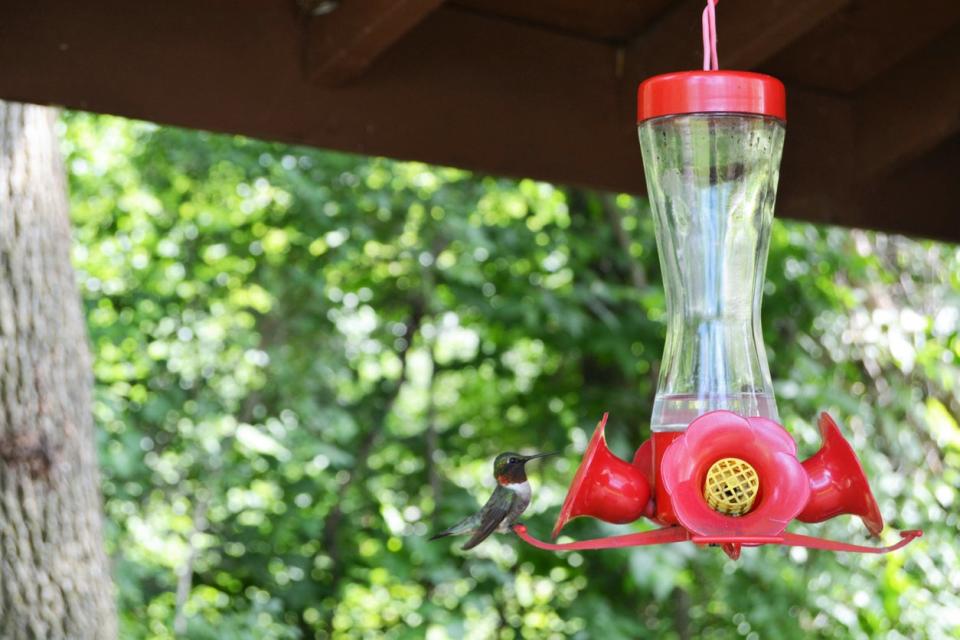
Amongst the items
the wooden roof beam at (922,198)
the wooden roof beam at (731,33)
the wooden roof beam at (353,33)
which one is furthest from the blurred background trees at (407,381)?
the wooden roof beam at (353,33)

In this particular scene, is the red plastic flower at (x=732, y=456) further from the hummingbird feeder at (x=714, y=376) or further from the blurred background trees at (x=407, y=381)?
the blurred background trees at (x=407, y=381)

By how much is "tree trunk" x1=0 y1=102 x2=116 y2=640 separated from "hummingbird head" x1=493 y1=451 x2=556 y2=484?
1679 mm

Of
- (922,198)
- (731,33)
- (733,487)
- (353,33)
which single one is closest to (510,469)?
(733,487)

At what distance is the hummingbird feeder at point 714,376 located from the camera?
1112mm

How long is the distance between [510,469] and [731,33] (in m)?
0.90

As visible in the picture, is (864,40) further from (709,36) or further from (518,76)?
(709,36)

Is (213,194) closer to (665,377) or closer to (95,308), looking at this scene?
(95,308)

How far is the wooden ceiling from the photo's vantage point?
1889mm

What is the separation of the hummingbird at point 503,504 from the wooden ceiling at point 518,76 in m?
0.69

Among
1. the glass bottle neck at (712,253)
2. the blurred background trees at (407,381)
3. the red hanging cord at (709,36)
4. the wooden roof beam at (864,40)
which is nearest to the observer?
the red hanging cord at (709,36)

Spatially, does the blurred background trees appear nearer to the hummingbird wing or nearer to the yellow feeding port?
the hummingbird wing

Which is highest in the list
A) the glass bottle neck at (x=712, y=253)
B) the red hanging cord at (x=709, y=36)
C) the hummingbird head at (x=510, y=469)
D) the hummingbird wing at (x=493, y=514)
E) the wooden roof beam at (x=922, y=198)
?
the wooden roof beam at (x=922, y=198)

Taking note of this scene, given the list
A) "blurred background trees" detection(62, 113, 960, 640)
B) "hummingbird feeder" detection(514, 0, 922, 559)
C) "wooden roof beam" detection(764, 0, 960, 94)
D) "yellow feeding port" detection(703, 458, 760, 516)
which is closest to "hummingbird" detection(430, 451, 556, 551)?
"hummingbird feeder" detection(514, 0, 922, 559)

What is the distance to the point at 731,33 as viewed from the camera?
2027mm
